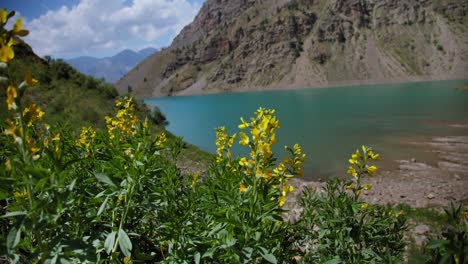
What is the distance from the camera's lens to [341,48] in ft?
493

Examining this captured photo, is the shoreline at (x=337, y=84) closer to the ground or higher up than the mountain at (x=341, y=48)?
closer to the ground

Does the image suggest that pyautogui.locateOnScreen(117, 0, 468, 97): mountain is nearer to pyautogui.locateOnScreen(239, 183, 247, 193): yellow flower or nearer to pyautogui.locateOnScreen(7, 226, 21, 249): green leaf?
pyautogui.locateOnScreen(239, 183, 247, 193): yellow flower

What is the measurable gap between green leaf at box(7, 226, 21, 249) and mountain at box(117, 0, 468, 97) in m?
139

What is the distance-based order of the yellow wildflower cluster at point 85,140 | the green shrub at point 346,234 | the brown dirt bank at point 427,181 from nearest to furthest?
1. the green shrub at point 346,234
2. the yellow wildflower cluster at point 85,140
3. the brown dirt bank at point 427,181

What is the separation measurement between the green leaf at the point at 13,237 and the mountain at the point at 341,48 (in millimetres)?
139234

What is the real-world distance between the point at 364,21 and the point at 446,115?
462 feet

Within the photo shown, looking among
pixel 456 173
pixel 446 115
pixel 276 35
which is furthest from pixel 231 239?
pixel 276 35

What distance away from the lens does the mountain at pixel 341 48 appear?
133 metres

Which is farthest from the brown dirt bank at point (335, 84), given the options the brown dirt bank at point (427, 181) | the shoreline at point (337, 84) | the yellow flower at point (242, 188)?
the yellow flower at point (242, 188)

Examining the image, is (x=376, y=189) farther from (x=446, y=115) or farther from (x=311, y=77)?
(x=311, y=77)

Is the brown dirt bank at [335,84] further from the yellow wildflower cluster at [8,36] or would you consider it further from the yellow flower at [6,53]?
the yellow flower at [6,53]

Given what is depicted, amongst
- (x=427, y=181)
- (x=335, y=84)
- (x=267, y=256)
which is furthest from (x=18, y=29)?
(x=335, y=84)

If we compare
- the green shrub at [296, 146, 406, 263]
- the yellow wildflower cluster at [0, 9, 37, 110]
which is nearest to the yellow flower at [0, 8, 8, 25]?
the yellow wildflower cluster at [0, 9, 37, 110]

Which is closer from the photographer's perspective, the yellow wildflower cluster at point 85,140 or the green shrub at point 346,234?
the green shrub at point 346,234
